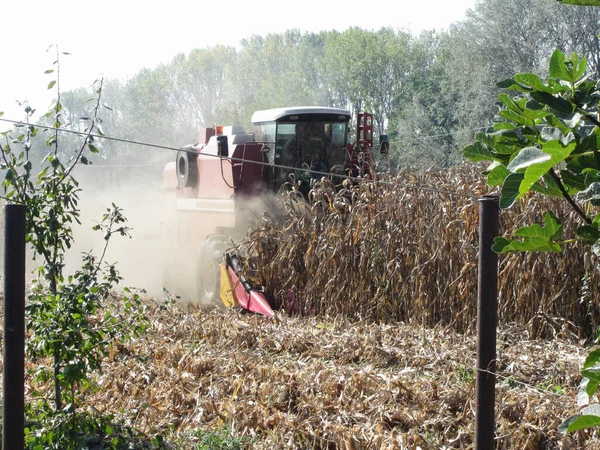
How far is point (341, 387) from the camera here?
4.88 meters

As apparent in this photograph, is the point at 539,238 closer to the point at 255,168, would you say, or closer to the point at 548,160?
the point at 548,160

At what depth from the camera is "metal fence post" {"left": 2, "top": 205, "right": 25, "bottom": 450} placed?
2881 mm

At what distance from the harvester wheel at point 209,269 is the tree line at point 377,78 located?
16494 mm

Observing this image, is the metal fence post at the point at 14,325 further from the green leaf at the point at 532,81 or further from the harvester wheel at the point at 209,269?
the harvester wheel at the point at 209,269

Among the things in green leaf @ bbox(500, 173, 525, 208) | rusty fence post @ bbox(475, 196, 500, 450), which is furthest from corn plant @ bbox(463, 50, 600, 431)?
rusty fence post @ bbox(475, 196, 500, 450)

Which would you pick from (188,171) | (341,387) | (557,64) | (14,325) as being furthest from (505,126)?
(188,171)

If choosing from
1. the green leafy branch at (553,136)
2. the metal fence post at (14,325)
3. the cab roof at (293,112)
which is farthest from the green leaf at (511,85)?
the cab roof at (293,112)

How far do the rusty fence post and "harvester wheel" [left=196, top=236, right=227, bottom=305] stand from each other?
726 centimetres

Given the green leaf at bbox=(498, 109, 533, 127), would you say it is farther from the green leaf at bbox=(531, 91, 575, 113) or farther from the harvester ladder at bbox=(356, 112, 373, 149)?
the harvester ladder at bbox=(356, 112, 373, 149)

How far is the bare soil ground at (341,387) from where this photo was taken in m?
4.09

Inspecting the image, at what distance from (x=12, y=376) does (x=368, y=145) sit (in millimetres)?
8243

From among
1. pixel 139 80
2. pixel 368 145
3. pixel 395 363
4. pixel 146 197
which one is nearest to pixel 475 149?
pixel 395 363

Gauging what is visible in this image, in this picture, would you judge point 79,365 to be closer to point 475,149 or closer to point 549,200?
point 475,149

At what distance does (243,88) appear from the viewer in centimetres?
6250
